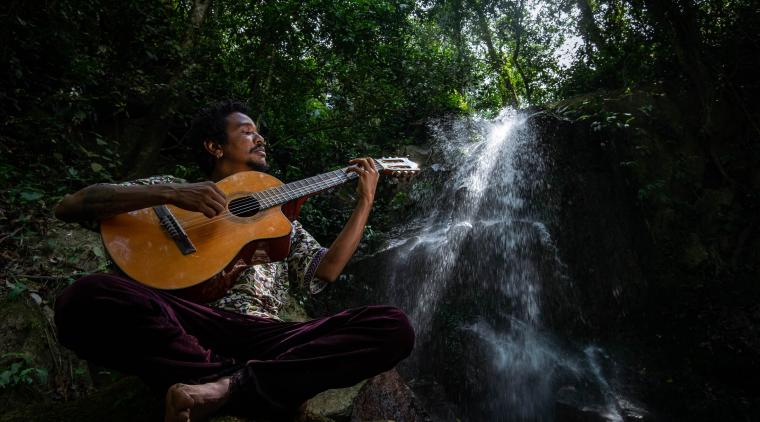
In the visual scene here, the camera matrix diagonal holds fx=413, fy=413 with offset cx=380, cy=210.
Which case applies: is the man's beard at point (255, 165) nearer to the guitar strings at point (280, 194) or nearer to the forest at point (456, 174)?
the guitar strings at point (280, 194)

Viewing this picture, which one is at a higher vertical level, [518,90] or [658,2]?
[518,90]

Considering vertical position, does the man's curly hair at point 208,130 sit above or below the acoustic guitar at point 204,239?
above

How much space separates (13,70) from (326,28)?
420cm

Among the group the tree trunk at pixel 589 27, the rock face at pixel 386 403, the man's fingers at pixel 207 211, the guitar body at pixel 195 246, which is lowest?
the rock face at pixel 386 403

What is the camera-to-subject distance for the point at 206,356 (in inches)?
63.9

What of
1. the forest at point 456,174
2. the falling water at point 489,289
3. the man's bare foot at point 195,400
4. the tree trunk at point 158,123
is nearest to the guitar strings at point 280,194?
the man's bare foot at point 195,400

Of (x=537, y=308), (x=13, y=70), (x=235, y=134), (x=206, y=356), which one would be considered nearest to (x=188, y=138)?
(x=235, y=134)

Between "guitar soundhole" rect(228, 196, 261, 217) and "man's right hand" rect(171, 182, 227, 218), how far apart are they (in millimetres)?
94

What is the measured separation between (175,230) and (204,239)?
14cm

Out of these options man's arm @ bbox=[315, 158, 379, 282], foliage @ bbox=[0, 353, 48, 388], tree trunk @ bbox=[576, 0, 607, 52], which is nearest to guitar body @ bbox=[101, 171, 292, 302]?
man's arm @ bbox=[315, 158, 379, 282]

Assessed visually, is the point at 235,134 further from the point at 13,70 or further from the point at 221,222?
the point at 13,70

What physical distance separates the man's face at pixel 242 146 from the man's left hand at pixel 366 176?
2.04 ft

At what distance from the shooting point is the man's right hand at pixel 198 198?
6.52 ft

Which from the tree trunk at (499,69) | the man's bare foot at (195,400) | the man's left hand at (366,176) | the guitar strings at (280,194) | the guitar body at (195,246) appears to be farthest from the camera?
the tree trunk at (499,69)
